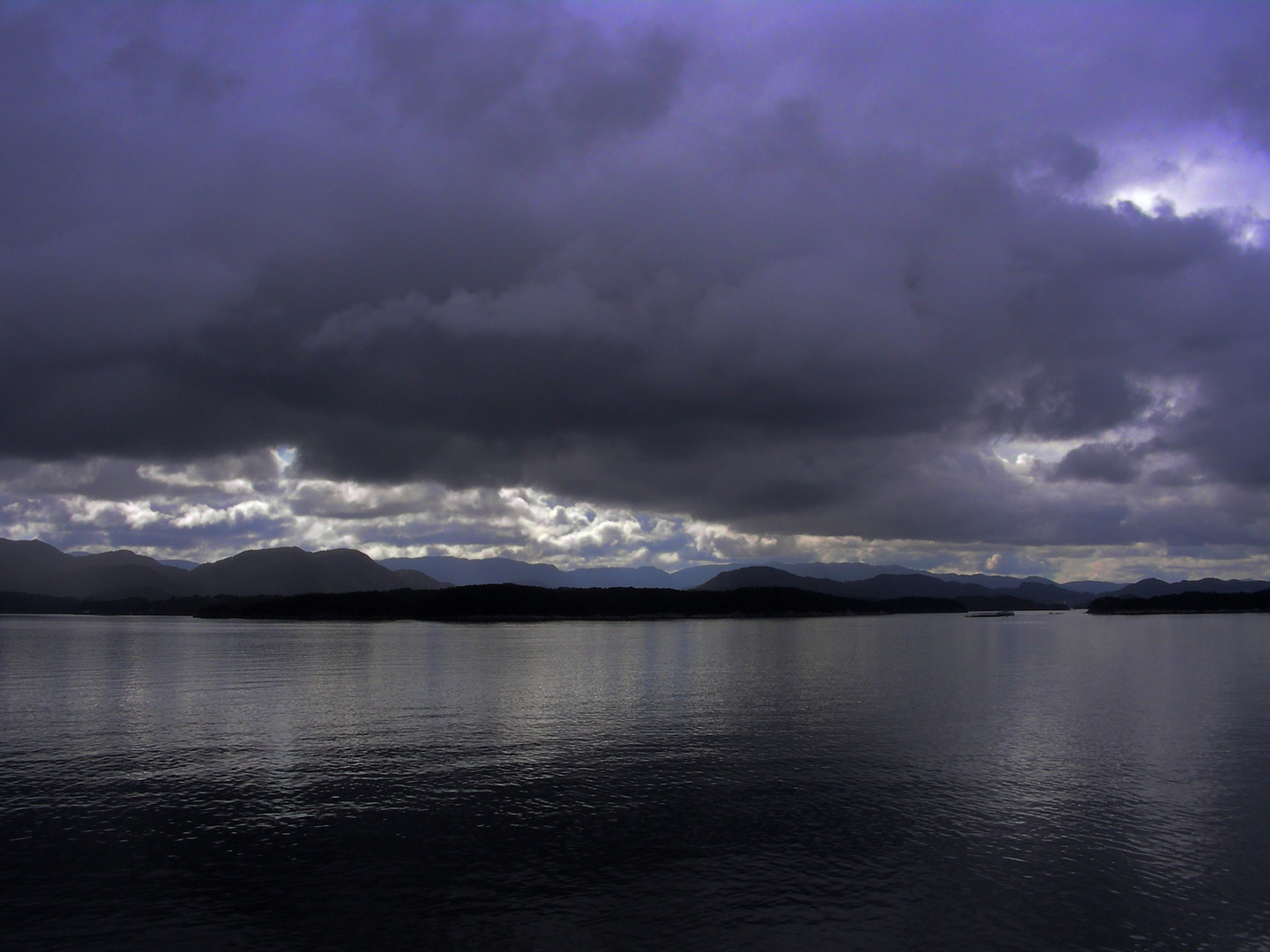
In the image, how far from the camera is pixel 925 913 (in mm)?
28719

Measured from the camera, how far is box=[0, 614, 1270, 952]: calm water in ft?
91.8

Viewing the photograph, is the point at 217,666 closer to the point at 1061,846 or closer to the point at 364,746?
the point at 364,746

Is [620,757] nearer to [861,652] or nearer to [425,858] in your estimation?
[425,858]

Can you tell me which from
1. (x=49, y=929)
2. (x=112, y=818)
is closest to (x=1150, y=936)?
(x=49, y=929)

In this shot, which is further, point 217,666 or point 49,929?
point 217,666

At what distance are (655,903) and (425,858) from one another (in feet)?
35.5

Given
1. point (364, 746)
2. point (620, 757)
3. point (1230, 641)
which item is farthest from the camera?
point (1230, 641)

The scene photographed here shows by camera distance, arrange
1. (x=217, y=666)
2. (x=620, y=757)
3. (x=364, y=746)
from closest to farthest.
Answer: (x=620, y=757) → (x=364, y=746) → (x=217, y=666)

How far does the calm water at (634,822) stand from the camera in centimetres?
2798

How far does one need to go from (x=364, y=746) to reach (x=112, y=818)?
756 inches

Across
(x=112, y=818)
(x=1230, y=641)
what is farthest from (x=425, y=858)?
(x=1230, y=641)

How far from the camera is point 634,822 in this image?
38438 millimetres

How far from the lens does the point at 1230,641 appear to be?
586ft

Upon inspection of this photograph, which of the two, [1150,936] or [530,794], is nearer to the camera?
[1150,936]
